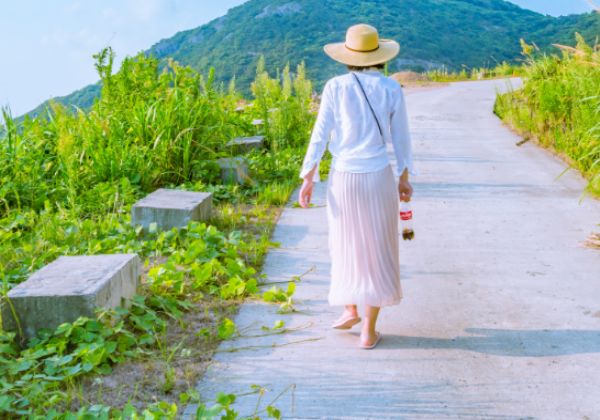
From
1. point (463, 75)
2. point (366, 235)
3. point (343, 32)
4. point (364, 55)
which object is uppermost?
point (343, 32)

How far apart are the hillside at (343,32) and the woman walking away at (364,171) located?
6756 cm

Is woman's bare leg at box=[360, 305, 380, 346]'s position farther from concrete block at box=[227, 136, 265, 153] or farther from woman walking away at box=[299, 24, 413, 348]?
concrete block at box=[227, 136, 265, 153]

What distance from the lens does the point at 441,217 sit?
7.07 meters

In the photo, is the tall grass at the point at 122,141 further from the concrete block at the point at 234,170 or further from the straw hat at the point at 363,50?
the straw hat at the point at 363,50

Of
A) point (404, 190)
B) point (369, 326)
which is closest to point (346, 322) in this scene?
point (369, 326)

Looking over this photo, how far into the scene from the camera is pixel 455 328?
439cm

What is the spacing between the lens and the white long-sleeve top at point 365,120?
4.05 m

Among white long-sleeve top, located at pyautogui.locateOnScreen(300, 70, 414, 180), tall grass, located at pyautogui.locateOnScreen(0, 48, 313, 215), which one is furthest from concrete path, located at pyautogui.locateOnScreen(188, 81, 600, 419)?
tall grass, located at pyautogui.locateOnScreen(0, 48, 313, 215)

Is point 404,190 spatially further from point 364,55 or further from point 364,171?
point 364,55

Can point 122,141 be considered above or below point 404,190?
above

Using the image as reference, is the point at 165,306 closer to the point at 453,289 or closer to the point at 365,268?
the point at 365,268

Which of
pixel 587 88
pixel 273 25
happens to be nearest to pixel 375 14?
pixel 273 25

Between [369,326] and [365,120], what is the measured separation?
4.01 ft

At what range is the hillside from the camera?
86750 millimetres
